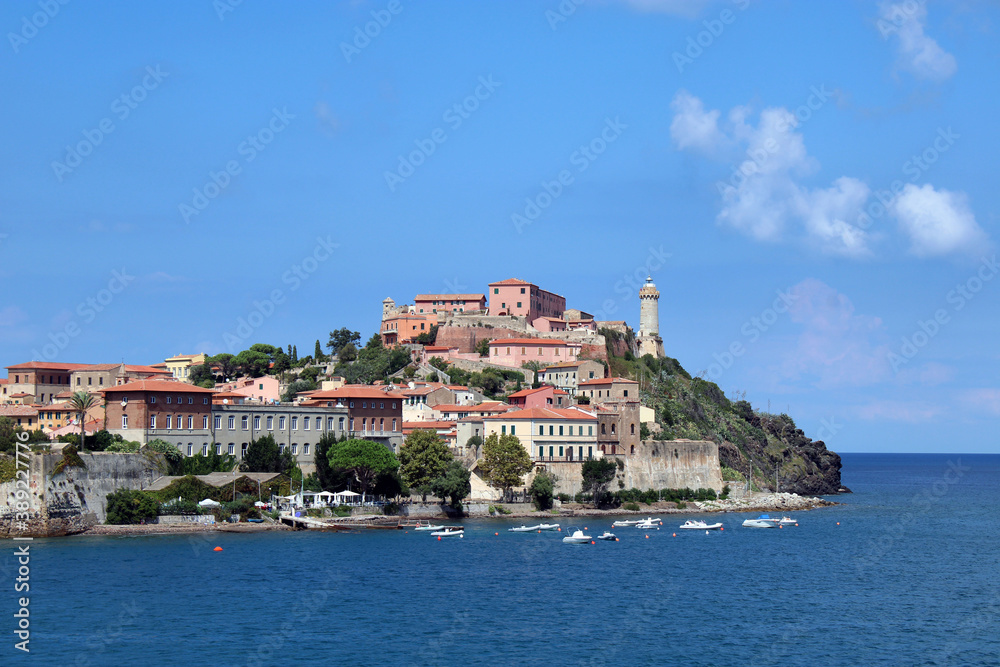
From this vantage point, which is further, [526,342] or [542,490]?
[526,342]

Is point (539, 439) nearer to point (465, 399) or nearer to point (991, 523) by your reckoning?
point (465, 399)

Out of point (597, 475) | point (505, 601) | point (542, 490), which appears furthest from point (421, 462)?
point (505, 601)

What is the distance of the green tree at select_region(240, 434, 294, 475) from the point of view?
65375 mm

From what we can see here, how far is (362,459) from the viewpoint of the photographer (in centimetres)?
6531

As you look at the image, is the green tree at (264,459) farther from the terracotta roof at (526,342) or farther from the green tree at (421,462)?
the terracotta roof at (526,342)

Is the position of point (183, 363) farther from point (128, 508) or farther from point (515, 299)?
point (128, 508)

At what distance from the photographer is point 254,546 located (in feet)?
179

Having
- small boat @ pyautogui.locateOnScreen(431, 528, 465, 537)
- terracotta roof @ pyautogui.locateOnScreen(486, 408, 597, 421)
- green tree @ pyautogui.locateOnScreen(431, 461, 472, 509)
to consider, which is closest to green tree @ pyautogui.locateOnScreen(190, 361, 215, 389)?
terracotta roof @ pyautogui.locateOnScreen(486, 408, 597, 421)

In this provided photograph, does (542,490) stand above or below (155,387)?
below

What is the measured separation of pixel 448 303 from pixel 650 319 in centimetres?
2028

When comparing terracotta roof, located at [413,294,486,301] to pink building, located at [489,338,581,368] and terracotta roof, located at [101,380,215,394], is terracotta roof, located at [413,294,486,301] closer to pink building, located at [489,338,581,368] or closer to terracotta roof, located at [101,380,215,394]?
pink building, located at [489,338,581,368]

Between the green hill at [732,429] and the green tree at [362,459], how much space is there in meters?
23.4

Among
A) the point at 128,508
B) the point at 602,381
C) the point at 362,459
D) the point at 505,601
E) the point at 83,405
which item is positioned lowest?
the point at 505,601

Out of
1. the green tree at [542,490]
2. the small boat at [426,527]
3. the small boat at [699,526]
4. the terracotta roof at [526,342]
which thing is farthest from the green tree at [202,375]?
the small boat at [699,526]
